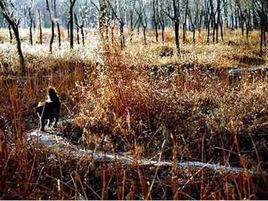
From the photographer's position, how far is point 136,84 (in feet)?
21.7

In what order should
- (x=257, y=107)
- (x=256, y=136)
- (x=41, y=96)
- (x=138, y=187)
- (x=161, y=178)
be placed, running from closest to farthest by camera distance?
(x=138, y=187), (x=161, y=178), (x=256, y=136), (x=257, y=107), (x=41, y=96)

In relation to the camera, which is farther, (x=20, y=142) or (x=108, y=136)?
(x=108, y=136)

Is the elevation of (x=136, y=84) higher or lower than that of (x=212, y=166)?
higher

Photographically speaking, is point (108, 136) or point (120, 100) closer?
point (108, 136)

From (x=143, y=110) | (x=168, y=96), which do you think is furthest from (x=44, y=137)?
(x=168, y=96)

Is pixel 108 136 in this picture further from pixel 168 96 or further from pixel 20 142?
pixel 20 142

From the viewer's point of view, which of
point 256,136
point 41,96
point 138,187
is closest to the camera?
point 138,187

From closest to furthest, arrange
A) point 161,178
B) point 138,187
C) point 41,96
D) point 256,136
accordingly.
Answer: point 138,187
point 161,178
point 256,136
point 41,96

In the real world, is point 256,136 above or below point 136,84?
below

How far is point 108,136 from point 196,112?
49.5 inches

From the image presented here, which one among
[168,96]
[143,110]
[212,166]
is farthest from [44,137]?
[212,166]

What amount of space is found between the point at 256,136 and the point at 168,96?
1.38 m

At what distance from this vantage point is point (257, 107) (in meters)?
6.43

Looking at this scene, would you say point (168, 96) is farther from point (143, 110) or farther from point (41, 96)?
point (41, 96)
